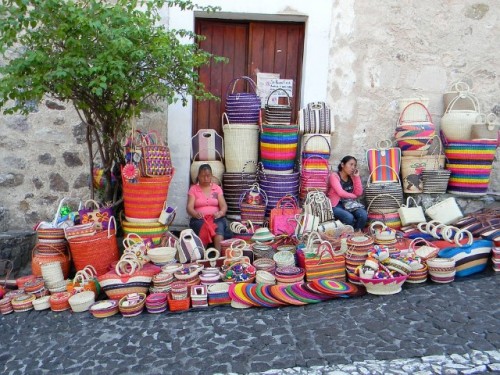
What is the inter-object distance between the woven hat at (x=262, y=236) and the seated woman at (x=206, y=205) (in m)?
0.38

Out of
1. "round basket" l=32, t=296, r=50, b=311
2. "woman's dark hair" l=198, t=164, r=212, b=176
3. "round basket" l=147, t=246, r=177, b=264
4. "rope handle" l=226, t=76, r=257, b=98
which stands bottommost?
"round basket" l=32, t=296, r=50, b=311

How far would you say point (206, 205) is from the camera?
4711 millimetres

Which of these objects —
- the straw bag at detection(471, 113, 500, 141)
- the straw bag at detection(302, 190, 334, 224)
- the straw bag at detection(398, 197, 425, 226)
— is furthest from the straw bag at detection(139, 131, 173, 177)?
the straw bag at detection(471, 113, 500, 141)

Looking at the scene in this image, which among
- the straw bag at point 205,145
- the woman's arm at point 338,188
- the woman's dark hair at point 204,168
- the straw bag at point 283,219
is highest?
the straw bag at point 205,145

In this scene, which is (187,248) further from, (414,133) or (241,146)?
(414,133)

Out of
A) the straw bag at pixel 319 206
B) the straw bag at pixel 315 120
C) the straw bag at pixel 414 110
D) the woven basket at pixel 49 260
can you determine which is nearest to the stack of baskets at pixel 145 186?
the woven basket at pixel 49 260

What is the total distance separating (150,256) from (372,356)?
83.5 inches

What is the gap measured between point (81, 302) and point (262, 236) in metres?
1.79

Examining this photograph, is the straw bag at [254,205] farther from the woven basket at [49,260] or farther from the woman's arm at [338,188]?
the woven basket at [49,260]

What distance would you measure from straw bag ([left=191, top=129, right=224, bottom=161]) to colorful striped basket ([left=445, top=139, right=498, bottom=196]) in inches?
108

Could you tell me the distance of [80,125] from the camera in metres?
4.93

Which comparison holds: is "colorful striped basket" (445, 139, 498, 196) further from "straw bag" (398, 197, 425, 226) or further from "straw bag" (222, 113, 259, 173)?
"straw bag" (222, 113, 259, 173)

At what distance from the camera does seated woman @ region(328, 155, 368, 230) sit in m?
4.85

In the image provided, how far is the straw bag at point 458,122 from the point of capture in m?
4.96
